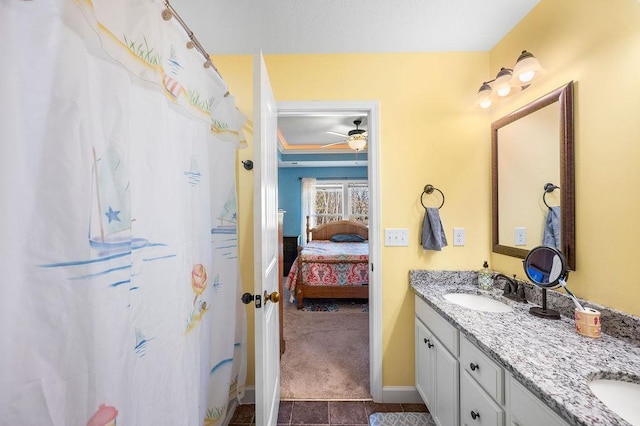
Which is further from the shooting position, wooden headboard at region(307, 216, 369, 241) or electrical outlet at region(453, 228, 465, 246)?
wooden headboard at region(307, 216, 369, 241)

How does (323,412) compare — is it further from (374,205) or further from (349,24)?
(349,24)

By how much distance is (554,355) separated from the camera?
0.91 metres

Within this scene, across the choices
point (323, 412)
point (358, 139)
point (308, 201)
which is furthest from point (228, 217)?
point (308, 201)

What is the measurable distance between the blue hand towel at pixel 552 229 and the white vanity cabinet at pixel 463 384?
72 centimetres

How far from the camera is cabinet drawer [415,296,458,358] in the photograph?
1.30 metres

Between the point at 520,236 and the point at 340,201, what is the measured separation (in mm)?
4467

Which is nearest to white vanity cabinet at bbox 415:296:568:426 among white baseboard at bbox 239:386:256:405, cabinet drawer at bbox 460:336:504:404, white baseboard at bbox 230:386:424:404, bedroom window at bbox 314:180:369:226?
cabinet drawer at bbox 460:336:504:404

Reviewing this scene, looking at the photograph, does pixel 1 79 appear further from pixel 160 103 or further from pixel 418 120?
pixel 418 120

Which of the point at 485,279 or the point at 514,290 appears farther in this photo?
the point at 485,279

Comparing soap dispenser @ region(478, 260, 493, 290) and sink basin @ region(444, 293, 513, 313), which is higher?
soap dispenser @ region(478, 260, 493, 290)

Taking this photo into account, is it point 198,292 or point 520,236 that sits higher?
point 520,236

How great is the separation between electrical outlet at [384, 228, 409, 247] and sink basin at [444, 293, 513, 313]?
44cm

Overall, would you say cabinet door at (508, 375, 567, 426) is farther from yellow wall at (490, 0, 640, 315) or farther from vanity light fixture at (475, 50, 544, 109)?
vanity light fixture at (475, 50, 544, 109)

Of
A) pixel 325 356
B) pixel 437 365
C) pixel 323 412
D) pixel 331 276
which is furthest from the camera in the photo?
pixel 331 276
